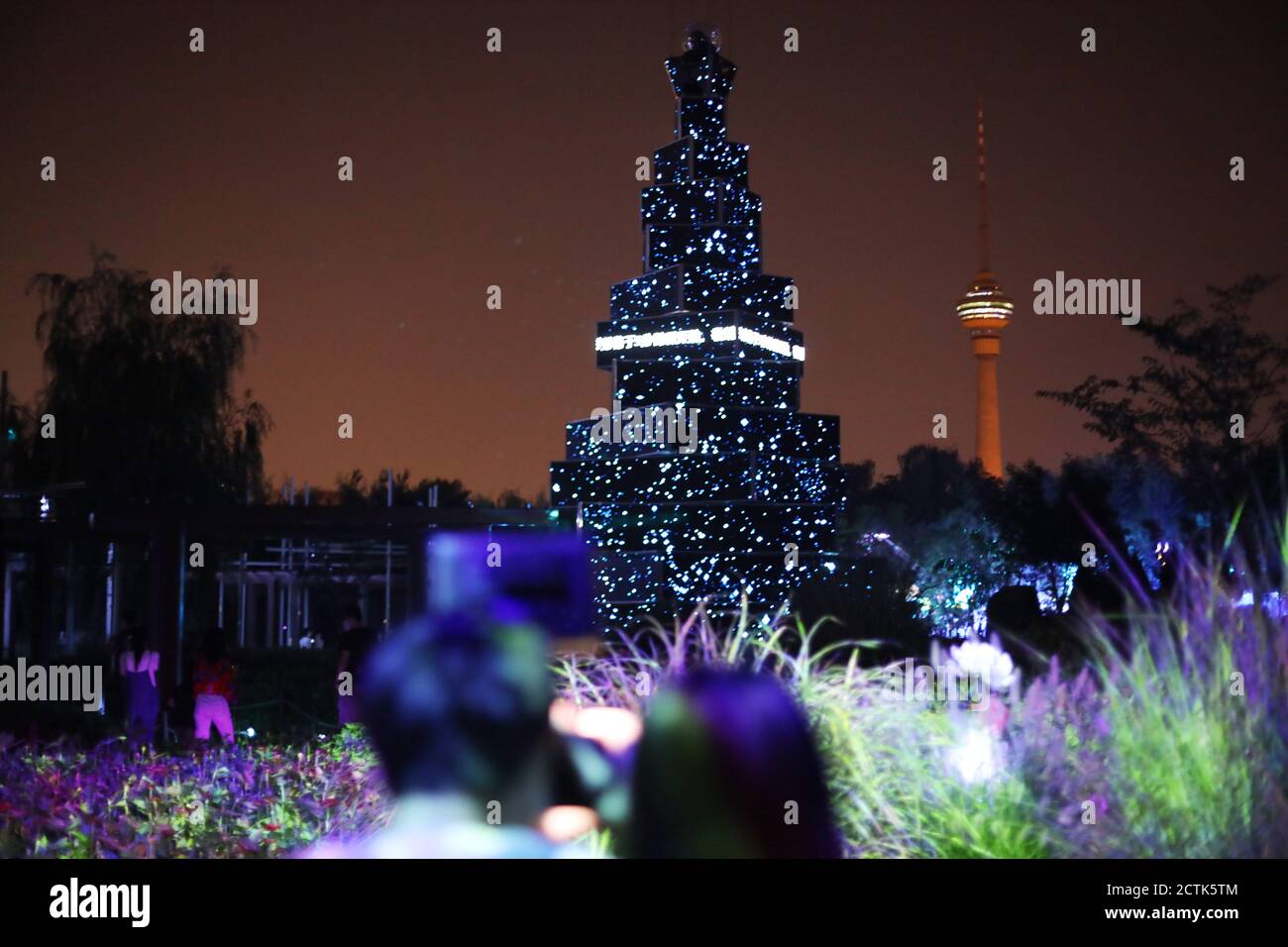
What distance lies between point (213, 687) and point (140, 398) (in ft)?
42.1

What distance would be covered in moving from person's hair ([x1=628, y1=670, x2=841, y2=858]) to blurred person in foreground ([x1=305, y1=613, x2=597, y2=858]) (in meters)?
0.41

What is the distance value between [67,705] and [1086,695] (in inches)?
481

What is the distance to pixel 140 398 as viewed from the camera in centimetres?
2402

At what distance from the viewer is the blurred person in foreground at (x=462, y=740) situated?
6.08 meters

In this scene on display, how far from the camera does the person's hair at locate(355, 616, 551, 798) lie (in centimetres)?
618

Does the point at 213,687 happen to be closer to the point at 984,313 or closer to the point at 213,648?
the point at 213,648

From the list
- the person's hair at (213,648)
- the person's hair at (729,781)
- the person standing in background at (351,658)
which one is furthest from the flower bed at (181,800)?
the person standing in background at (351,658)

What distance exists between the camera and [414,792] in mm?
6379

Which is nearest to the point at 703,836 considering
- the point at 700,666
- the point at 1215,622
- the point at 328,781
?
the point at 700,666
